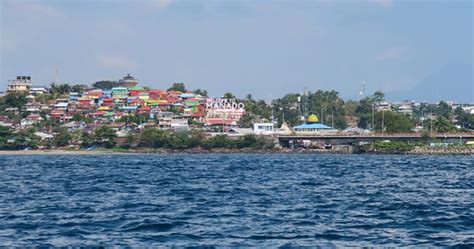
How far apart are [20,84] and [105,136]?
59.2 metres

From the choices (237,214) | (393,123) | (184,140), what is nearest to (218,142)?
(184,140)

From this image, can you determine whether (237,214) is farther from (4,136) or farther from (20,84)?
(20,84)

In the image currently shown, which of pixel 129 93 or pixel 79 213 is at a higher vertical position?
pixel 129 93

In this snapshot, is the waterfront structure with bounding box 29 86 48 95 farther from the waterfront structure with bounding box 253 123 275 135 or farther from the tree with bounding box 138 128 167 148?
the waterfront structure with bounding box 253 123 275 135

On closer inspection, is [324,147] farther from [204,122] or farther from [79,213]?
[79,213]

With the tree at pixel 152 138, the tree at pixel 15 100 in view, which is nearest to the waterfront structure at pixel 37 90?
the tree at pixel 15 100

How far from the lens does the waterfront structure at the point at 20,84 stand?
171000mm

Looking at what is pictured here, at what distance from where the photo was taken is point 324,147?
12988 centimetres

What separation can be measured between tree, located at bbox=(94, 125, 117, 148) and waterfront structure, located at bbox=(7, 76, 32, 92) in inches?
2113

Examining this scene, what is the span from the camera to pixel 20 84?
172 m

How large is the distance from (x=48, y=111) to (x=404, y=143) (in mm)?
62269

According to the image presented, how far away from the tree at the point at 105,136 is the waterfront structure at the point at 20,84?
176 feet

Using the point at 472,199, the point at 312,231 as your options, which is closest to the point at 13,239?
the point at 312,231

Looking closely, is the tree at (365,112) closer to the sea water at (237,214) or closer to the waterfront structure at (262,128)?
the waterfront structure at (262,128)
